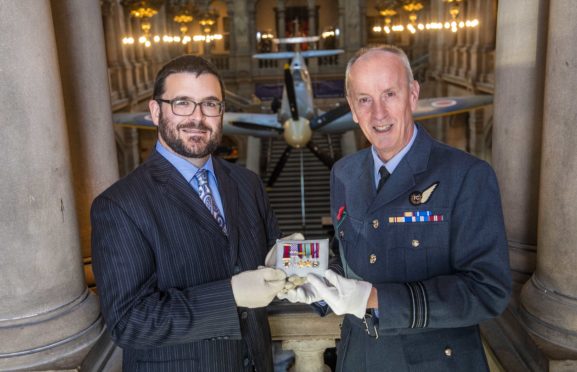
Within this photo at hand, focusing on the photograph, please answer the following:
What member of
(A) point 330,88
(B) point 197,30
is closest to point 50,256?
(A) point 330,88

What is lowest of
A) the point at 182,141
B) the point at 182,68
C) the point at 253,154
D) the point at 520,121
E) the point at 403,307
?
the point at 253,154

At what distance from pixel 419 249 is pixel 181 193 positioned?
3.07 feet

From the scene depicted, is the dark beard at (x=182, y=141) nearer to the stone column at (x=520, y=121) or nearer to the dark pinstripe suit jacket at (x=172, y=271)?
the dark pinstripe suit jacket at (x=172, y=271)

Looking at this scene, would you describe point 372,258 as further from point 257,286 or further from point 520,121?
point 520,121

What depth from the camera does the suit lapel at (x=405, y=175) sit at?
2.09 m

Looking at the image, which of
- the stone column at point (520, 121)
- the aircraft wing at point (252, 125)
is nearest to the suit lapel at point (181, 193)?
the stone column at point (520, 121)

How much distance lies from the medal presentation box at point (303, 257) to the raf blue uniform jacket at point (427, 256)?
19 centimetres

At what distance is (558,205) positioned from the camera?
2883 millimetres

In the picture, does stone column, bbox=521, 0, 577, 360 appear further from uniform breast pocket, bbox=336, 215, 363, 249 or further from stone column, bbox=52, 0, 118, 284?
stone column, bbox=52, 0, 118, 284

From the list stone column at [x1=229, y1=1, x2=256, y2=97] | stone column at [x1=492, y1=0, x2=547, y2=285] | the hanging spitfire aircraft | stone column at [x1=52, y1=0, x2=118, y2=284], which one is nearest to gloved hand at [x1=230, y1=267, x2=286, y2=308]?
stone column at [x1=52, y1=0, x2=118, y2=284]

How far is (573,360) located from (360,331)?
1.21 meters

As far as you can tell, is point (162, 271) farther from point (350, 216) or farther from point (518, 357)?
point (518, 357)

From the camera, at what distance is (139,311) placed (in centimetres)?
196

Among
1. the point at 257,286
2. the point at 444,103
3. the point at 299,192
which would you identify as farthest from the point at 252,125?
the point at 257,286
